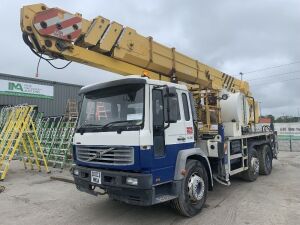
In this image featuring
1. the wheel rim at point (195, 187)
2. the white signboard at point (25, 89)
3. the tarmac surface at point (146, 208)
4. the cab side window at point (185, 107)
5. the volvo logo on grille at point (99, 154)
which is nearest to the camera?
the volvo logo on grille at point (99, 154)

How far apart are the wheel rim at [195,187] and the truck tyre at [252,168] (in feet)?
10.2

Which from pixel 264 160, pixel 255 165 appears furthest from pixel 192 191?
pixel 264 160

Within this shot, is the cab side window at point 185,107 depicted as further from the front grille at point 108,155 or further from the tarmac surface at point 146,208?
the tarmac surface at point 146,208

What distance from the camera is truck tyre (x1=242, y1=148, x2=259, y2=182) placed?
28.7 feet

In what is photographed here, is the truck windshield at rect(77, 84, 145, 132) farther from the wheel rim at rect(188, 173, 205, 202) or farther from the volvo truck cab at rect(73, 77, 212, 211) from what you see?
the wheel rim at rect(188, 173, 205, 202)

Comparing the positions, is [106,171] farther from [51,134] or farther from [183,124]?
[51,134]

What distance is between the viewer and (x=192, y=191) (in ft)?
19.1

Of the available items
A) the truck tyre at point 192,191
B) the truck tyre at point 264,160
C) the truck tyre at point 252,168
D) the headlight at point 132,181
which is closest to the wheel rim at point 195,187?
the truck tyre at point 192,191

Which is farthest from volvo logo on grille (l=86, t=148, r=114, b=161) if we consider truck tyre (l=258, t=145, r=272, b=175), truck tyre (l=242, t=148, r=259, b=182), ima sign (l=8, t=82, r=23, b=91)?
ima sign (l=8, t=82, r=23, b=91)

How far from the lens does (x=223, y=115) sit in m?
8.48

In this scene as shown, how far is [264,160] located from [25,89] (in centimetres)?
1817

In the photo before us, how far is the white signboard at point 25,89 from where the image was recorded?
2106 centimetres

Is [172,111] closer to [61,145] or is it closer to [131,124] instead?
[131,124]

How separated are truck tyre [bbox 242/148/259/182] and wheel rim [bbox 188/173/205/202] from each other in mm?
3099
